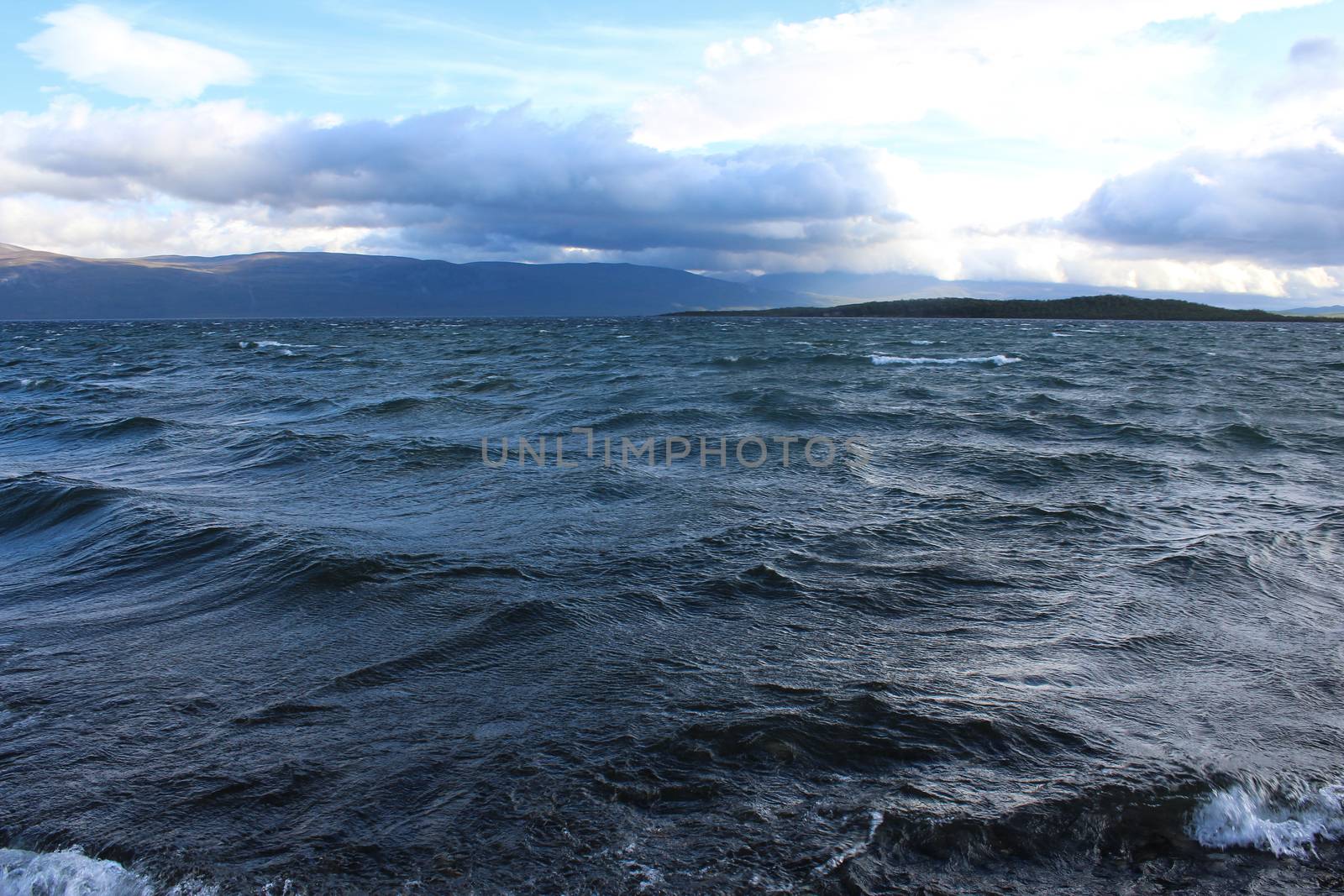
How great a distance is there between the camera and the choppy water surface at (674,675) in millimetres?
4113

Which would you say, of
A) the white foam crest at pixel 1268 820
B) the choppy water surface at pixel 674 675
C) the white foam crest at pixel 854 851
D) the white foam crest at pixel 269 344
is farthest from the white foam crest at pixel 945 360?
the white foam crest at pixel 269 344

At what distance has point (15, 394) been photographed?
28656 mm

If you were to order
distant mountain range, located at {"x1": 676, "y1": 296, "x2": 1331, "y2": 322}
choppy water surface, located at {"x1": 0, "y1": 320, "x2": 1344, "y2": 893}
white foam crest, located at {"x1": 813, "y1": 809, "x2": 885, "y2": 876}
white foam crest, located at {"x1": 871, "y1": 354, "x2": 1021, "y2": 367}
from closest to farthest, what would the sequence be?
white foam crest, located at {"x1": 813, "y1": 809, "x2": 885, "y2": 876} → choppy water surface, located at {"x1": 0, "y1": 320, "x2": 1344, "y2": 893} → white foam crest, located at {"x1": 871, "y1": 354, "x2": 1021, "y2": 367} → distant mountain range, located at {"x1": 676, "y1": 296, "x2": 1331, "y2": 322}

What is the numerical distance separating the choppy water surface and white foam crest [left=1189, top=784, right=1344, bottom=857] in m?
0.02

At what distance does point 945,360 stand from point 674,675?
39.9m

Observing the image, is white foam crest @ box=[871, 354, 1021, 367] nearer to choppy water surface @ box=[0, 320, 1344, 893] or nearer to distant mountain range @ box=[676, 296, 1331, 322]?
choppy water surface @ box=[0, 320, 1344, 893]

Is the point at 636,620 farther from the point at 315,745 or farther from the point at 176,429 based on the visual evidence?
the point at 176,429

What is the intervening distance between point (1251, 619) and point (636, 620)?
5317 mm

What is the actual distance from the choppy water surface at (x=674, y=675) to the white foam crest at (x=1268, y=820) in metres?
0.02

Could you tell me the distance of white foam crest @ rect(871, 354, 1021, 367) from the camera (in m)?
41.0

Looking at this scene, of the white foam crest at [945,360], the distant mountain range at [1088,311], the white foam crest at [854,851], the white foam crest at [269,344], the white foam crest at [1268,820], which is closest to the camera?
the white foam crest at [854,851]

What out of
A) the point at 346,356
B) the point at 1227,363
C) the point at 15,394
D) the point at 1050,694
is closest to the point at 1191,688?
the point at 1050,694

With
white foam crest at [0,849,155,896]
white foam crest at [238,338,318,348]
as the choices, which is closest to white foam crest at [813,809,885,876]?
white foam crest at [0,849,155,896]

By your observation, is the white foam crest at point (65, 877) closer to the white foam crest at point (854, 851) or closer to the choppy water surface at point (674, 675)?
the choppy water surface at point (674, 675)
